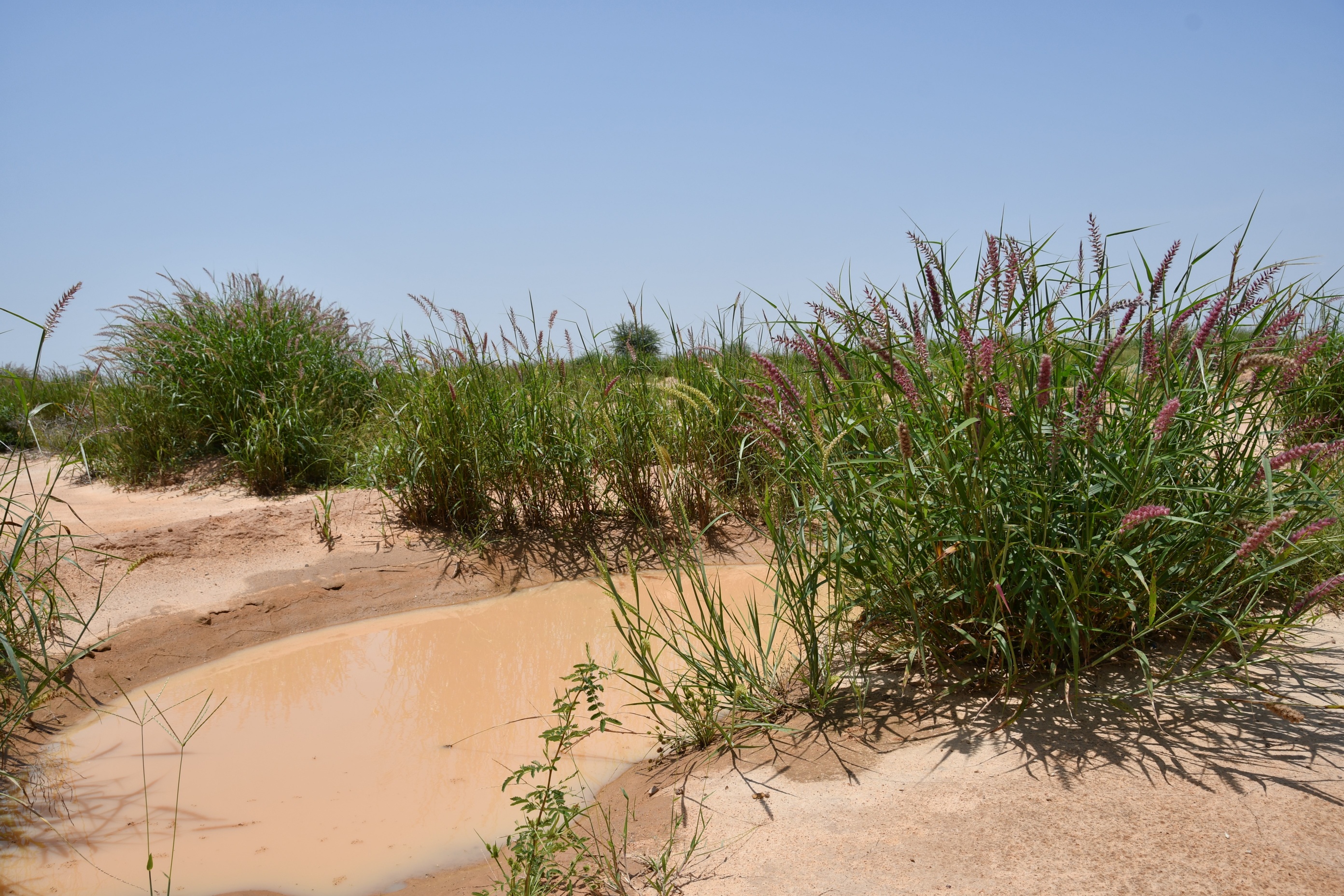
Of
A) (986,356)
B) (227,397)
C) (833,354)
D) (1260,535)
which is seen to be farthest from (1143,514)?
(227,397)

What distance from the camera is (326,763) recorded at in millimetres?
2861

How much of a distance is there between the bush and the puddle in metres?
2.59

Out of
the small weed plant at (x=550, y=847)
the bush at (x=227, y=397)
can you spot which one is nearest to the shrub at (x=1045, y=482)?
the small weed plant at (x=550, y=847)

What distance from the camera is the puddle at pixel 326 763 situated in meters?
2.33

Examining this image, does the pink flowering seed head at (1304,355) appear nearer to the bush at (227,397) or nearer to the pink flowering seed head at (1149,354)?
the pink flowering seed head at (1149,354)

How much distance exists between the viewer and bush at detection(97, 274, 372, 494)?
243 inches

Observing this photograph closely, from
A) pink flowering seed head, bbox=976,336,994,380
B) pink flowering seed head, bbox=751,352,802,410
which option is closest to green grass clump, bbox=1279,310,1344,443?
pink flowering seed head, bbox=976,336,994,380

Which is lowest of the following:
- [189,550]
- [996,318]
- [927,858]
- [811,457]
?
[927,858]

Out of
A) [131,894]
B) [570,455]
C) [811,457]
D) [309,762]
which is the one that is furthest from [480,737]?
[570,455]

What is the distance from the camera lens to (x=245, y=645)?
390 centimetres

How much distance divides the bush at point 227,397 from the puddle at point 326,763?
2.59m

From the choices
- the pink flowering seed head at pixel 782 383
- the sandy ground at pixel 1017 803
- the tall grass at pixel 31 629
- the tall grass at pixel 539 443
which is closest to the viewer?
the sandy ground at pixel 1017 803

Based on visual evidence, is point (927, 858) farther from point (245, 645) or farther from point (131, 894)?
point (245, 645)

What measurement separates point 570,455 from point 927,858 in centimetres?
341
